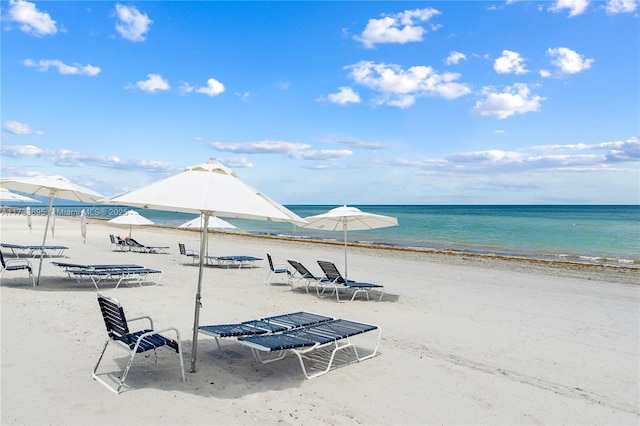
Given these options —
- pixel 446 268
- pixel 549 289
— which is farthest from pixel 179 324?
pixel 446 268

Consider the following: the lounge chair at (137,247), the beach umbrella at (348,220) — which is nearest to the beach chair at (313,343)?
the beach umbrella at (348,220)

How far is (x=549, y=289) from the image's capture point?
38.5ft

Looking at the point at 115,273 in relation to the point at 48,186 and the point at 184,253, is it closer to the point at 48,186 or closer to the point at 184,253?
the point at 48,186

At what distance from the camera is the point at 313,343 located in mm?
4680

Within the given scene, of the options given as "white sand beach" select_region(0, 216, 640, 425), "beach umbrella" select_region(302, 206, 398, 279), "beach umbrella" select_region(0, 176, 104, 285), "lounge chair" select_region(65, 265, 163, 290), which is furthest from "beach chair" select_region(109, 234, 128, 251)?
"beach umbrella" select_region(302, 206, 398, 279)

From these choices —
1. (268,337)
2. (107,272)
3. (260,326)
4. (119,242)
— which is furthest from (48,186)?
(119,242)

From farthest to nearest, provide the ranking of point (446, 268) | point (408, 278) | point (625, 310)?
point (446, 268), point (408, 278), point (625, 310)

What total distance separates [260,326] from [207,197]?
1.86 metres

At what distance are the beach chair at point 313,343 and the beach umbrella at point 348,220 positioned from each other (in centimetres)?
384

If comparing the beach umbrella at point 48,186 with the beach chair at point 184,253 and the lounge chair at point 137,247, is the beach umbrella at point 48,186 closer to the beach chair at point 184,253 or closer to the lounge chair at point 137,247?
the beach chair at point 184,253

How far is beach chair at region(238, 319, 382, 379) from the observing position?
4.52 m

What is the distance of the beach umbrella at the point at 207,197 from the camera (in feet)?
13.5

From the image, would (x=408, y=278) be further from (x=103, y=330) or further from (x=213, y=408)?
(x=213, y=408)

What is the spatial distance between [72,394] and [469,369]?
399cm
